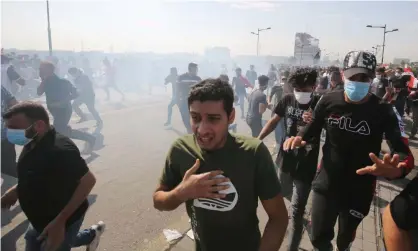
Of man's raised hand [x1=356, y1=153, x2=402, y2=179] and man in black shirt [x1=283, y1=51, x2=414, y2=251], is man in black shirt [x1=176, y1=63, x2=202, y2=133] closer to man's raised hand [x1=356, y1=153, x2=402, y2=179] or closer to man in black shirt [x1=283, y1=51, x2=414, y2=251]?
man in black shirt [x1=283, y1=51, x2=414, y2=251]

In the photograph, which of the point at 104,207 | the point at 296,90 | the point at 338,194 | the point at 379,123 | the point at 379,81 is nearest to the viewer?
the point at 379,123

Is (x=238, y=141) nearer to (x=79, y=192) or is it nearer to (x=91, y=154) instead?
(x=79, y=192)

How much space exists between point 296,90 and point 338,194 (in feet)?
4.29

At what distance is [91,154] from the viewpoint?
22.6 ft

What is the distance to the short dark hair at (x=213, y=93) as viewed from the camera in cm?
158

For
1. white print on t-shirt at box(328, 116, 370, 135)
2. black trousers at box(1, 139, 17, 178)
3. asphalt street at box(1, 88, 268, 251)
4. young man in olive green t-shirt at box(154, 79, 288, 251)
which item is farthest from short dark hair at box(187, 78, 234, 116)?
black trousers at box(1, 139, 17, 178)

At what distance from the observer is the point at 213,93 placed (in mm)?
1586

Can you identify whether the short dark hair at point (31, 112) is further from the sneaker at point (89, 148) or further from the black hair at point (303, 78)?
the sneaker at point (89, 148)

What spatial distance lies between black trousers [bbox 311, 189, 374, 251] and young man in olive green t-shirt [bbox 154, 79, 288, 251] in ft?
3.84

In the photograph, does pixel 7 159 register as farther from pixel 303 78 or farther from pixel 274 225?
pixel 274 225

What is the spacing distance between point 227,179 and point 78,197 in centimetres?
156

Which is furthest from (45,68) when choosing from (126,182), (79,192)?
(79,192)

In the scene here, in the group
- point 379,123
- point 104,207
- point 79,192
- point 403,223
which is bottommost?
point 104,207

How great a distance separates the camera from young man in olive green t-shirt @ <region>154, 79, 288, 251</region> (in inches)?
62.2
